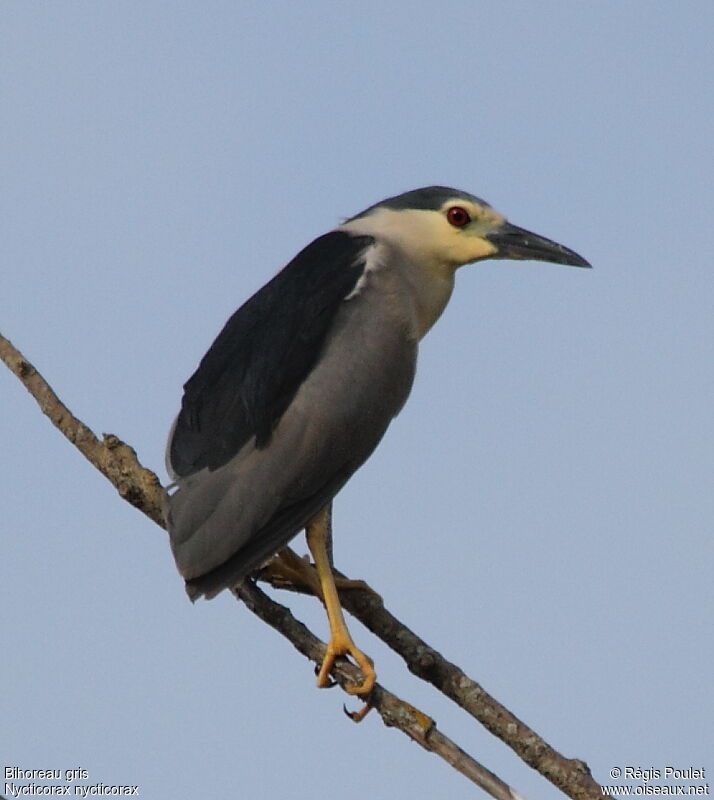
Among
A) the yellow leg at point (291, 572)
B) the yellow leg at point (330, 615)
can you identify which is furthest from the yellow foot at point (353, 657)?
the yellow leg at point (291, 572)

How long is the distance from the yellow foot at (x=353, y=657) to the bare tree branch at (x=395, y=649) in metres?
0.03

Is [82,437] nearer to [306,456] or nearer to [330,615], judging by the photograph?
[306,456]

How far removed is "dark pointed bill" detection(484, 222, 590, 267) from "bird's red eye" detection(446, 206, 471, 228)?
0.37ft

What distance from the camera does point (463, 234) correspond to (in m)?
5.86

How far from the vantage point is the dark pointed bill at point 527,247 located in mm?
5820

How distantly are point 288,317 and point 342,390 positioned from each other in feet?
1.04

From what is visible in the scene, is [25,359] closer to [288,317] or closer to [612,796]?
[288,317]

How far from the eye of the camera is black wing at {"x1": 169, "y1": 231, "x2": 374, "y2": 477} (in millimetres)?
4824

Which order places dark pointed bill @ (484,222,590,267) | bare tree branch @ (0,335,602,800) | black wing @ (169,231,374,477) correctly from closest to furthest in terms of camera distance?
bare tree branch @ (0,335,602,800)
black wing @ (169,231,374,477)
dark pointed bill @ (484,222,590,267)

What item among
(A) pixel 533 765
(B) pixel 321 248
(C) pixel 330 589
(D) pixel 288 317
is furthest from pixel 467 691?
(B) pixel 321 248

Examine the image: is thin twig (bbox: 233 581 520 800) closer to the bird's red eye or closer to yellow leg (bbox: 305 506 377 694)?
yellow leg (bbox: 305 506 377 694)

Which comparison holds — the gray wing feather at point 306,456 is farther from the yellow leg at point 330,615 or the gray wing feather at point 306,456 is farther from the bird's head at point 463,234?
the bird's head at point 463,234

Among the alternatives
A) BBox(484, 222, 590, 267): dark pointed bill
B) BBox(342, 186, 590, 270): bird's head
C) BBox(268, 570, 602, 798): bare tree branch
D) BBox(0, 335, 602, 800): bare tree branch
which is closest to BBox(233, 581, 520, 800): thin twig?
BBox(0, 335, 602, 800): bare tree branch

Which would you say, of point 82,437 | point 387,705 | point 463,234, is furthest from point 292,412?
point 463,234
